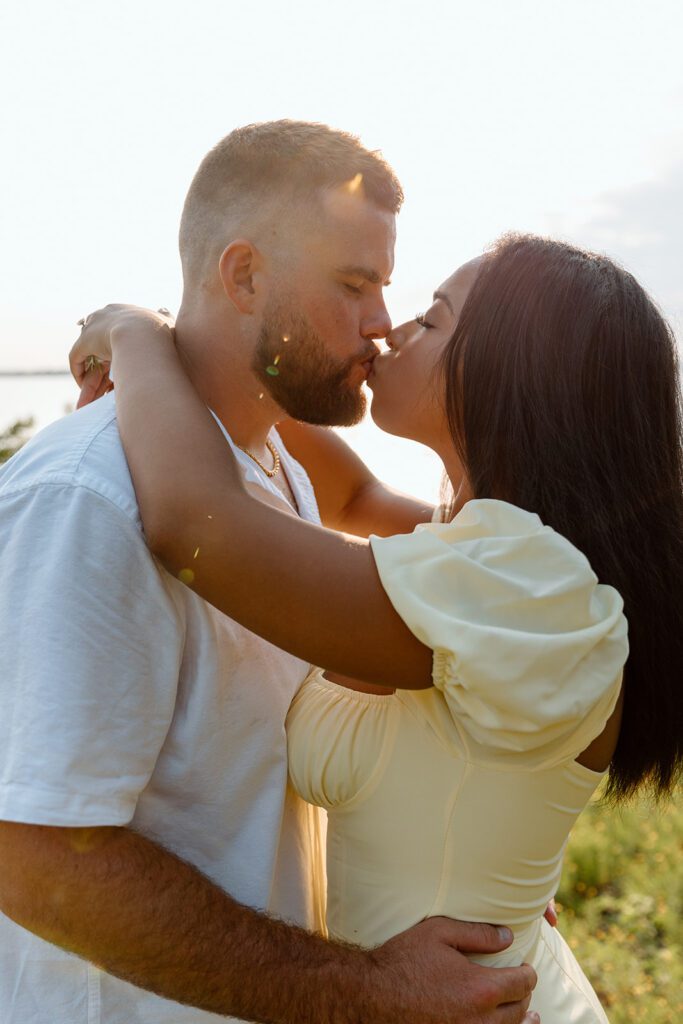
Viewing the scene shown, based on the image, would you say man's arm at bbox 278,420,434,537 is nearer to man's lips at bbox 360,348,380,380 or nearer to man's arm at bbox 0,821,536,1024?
man's lips at bbox 360,348,380,380

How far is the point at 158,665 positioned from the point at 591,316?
1.16m

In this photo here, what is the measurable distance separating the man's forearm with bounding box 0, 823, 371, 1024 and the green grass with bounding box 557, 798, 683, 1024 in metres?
2.63

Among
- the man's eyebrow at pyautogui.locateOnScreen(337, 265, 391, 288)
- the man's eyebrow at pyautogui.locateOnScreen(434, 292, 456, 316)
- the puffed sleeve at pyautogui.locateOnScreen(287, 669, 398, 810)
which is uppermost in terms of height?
the man's eyebrow at pyautogui.locateOnScreen(337, 265, 391, 288)

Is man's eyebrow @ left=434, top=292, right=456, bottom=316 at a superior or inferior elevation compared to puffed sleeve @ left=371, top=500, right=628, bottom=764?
superior

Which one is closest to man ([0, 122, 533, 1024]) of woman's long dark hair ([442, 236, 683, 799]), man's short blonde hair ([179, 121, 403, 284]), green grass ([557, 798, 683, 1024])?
man's short blonde hair ([179, 121, 403, 284])

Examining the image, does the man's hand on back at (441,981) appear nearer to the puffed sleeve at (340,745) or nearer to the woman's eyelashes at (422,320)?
the puffed sleeve at (340,745)

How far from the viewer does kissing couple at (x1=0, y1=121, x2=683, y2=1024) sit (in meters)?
1.68

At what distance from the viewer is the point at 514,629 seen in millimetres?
1700

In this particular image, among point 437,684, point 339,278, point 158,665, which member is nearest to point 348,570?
point 437,684

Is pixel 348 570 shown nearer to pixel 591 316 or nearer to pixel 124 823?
pixel 124 823

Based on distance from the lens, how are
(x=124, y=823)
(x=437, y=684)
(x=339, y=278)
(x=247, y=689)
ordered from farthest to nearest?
(x=339, y=278)
(x=247, y=689)
(x=437, y=684)
(x=124, y=823)

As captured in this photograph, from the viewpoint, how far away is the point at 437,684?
179 cm

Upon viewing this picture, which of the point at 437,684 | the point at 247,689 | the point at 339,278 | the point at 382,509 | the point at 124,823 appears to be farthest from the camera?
the point at 382,509

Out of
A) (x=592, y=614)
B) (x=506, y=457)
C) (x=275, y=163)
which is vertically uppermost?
(x=275, y=163)
